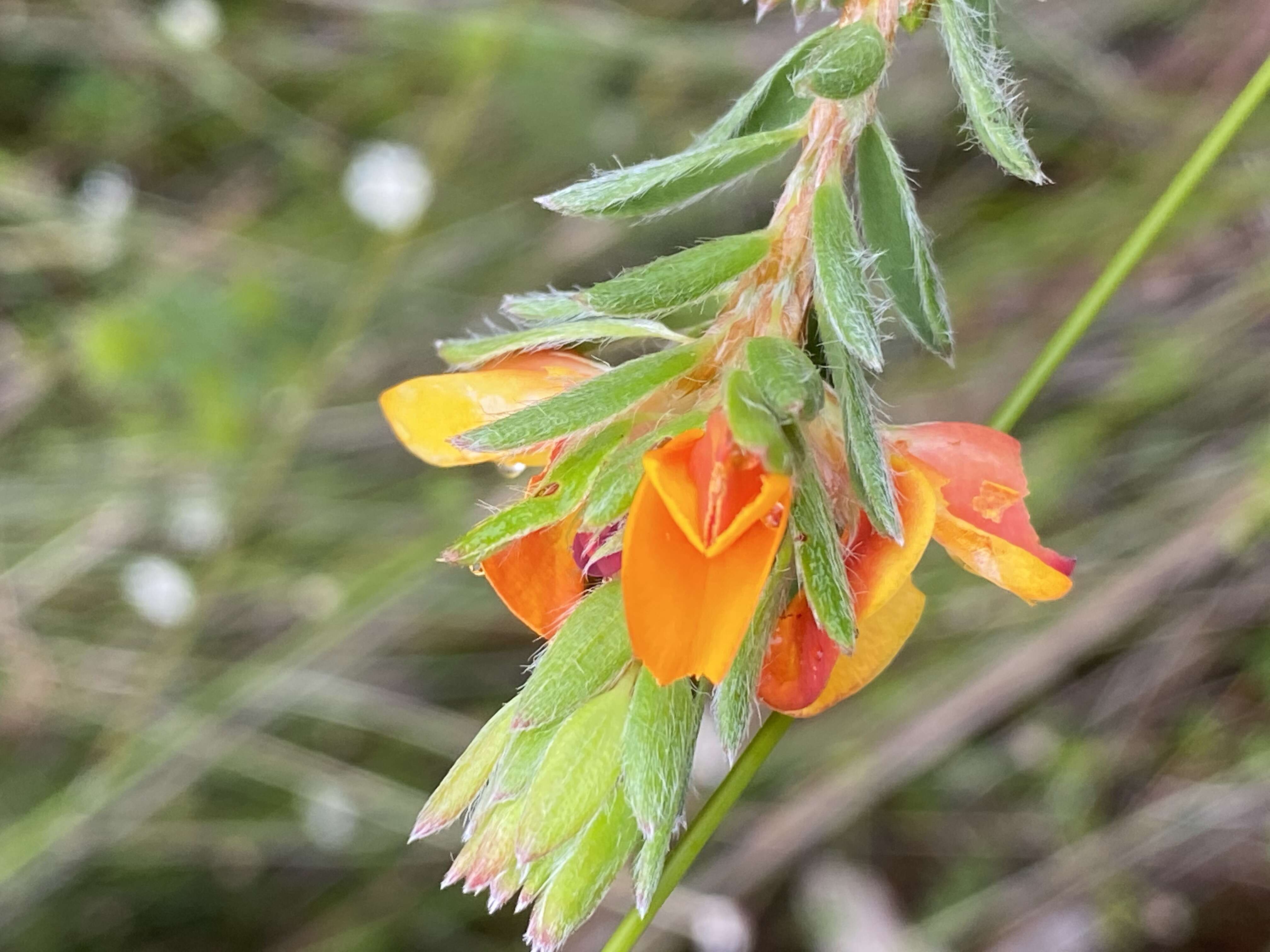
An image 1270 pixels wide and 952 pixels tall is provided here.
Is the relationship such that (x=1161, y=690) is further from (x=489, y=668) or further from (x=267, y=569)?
(x=267, y=569)

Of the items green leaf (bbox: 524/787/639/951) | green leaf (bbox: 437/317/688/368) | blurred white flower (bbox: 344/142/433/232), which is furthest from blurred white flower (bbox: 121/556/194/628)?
green leaf (bbox: 524/787/639/951)

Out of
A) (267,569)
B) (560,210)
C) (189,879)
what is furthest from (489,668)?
(560,210)

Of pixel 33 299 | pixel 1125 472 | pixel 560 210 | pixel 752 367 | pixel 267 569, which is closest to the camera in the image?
pixel 752 367

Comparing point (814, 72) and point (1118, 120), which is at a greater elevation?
point (814, 72)

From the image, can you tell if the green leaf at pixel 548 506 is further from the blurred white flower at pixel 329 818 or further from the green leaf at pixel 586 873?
the blurred white flower at pixel 329 818

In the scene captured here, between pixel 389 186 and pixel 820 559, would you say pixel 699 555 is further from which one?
pixel 389 186

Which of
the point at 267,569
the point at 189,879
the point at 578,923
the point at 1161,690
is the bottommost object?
the point at 189,879

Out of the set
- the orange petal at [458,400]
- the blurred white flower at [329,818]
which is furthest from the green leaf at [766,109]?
the blurred white flower at [329,818]
